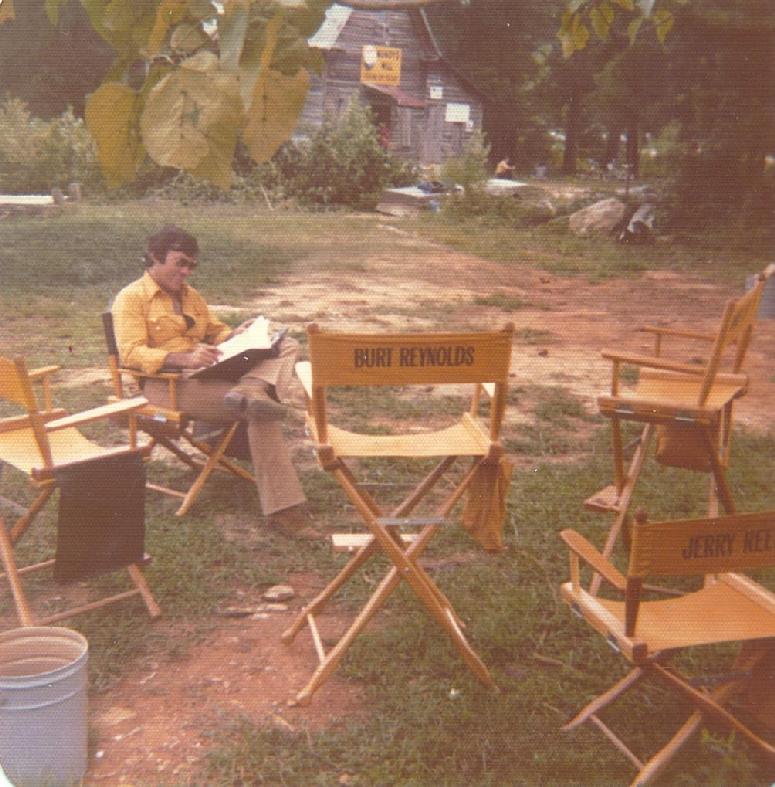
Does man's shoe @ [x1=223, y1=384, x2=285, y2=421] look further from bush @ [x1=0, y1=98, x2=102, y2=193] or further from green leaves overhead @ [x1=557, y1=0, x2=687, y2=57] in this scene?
bush @ [x1=0, y1=98, x2=102, y2=193]

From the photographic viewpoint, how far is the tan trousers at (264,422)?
4137 millimetres

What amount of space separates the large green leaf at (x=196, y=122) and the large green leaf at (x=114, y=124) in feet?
0.25

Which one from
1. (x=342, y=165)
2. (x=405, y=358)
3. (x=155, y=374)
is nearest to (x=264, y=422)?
(x=155, y=374)

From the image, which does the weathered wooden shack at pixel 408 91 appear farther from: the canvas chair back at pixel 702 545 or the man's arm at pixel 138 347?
the canvas chair back at pixel 702 545

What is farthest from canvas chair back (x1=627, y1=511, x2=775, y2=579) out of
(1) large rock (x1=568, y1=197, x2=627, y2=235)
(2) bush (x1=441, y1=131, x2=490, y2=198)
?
→ (1) large rock (x1=568, y1=197, x2=627, y2=235)

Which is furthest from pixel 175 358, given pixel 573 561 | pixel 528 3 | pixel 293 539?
pixel 528 3

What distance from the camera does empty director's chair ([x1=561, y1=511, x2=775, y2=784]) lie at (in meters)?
2.22

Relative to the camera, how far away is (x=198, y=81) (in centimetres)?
112

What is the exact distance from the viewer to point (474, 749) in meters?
2.81

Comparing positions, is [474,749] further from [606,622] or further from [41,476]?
[41,476]

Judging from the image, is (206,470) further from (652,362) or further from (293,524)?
(652,362)

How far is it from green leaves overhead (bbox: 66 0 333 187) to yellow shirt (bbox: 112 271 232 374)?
3155mm

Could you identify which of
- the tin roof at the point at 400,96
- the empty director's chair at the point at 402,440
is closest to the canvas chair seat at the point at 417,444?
the empty director's chair at the point at 402,440

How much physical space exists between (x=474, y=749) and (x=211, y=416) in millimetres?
2099
